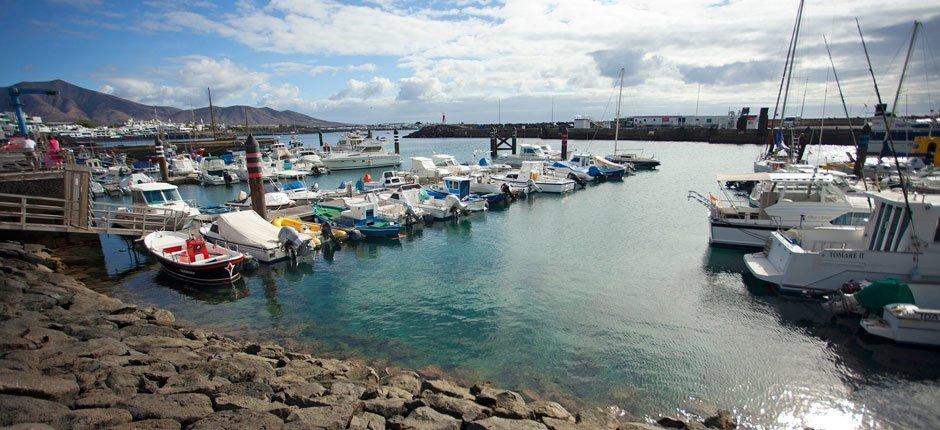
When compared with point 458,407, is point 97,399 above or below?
above

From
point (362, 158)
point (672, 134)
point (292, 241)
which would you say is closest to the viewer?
point (292, 241)

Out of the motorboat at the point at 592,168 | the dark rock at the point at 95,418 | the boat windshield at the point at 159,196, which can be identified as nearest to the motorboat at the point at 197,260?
the boat windshield at the point at 159,196

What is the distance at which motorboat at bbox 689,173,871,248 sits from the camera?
18469 mm

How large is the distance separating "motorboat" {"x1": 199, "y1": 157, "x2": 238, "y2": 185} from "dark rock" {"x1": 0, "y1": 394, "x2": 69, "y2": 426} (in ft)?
145

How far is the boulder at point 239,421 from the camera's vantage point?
6.29 m

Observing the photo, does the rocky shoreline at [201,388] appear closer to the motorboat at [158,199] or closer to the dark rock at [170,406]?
the dark rock at [170,406]

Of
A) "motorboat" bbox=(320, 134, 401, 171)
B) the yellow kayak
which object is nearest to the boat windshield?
the yellow kayak

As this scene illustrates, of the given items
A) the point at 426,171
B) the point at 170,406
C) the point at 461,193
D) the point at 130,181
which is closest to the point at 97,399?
the point at 170,406

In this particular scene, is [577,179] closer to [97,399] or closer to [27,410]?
[97,399]

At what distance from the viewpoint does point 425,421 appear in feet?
24.1

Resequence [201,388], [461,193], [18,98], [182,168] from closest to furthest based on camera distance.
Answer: [201,388] → [461,193] → [18,98] → [182,168]

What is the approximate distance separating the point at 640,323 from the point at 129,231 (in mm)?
20767

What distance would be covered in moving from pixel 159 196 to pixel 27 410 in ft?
70.8

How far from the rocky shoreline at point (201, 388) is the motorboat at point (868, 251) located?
870 cm
